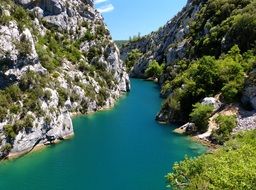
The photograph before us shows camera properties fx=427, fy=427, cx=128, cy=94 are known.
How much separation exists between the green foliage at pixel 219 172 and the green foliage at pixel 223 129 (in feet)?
98.6

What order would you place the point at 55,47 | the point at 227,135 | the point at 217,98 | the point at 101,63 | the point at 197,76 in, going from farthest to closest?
the point at 101,63 < the point at 55,47 < the point at 197,76 < the point at 217,98 < the point at 227,135

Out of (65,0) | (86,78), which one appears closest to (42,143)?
(86,78)

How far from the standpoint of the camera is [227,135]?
254 ft

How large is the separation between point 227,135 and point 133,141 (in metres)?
18.7

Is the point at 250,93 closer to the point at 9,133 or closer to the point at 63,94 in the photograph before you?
the point at 63,94

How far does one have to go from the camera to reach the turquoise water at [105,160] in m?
61.2

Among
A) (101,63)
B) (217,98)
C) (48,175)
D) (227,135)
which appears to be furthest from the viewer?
(101,63)

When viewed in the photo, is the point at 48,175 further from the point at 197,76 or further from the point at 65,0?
the point at 65,0

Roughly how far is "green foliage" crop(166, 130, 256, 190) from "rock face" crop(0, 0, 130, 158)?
40.0 meters

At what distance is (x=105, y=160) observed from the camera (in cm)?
7288

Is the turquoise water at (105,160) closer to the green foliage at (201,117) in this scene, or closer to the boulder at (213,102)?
the green foliage at (201,117)

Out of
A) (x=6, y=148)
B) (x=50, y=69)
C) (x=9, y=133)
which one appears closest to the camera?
(x=6, y=148)

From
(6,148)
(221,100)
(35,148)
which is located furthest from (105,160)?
(221,100)

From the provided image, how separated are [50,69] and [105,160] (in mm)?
42404
